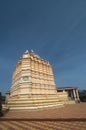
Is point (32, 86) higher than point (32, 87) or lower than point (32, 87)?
higher

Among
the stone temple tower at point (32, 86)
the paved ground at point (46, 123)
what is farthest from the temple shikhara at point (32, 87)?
the paved ground at point (46, 123)

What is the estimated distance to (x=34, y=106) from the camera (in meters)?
16.1

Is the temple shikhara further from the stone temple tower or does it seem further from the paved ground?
the paved ground

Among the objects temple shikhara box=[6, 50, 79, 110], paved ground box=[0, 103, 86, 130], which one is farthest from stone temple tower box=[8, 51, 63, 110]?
paved ground box=[0, 103, 86, 130]

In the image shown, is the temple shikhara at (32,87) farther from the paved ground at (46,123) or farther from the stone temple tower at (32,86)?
the paved ground at (46,123)

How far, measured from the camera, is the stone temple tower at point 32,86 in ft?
54.0

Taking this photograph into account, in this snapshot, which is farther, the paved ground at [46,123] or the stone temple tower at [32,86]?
the stone temple tower at [32,86]

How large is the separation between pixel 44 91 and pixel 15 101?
552cm

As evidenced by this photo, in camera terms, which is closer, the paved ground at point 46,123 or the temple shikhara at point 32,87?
the paved ground at point 46,123

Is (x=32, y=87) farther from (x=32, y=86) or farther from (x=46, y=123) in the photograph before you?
(x=46, y=123)

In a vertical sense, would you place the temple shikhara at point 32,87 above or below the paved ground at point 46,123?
above

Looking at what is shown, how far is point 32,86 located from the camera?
18688 mm

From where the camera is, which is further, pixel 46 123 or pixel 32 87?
pixel 32 87

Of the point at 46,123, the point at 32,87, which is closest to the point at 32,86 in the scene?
the point at 32,87
